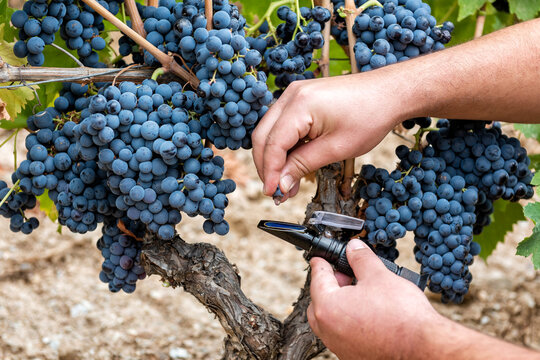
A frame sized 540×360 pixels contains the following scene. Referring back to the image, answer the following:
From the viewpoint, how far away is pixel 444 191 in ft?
3.81

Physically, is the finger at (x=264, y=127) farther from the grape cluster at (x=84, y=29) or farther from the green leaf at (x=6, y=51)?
the green leaf at (x=6, y=51)

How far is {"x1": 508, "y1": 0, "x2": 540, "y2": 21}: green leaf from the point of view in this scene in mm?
1440

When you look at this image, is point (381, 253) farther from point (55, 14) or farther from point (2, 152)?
point (2, 152)

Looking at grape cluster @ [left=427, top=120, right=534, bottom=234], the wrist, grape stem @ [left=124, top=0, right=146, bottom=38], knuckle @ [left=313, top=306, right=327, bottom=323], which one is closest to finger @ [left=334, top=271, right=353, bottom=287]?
knuckle @ [left=313, top=306, right=327, bottom=323]

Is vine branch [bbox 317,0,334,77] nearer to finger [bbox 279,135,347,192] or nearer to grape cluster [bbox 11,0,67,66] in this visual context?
finger [bbox 279,135,347,192]

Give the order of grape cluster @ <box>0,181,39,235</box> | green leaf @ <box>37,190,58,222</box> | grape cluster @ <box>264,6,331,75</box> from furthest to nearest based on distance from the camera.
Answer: green leaf @ <box>37,190,58,222</box>
grape cluster @ <box>0,181,39,235</box>
grape cluster @ <box>264,6,331,75</box>

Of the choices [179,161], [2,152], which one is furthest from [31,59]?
[2,152]

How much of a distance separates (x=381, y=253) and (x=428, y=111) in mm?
337

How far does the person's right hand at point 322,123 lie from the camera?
0.96m

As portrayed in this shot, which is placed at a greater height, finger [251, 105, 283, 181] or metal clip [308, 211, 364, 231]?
finger [251, 105, 283, 181]

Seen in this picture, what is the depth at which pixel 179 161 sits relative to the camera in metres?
1.02

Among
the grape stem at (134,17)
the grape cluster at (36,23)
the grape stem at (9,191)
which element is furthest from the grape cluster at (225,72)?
the grape stem at (9,191)

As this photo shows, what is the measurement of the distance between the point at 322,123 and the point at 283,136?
0.24 feet

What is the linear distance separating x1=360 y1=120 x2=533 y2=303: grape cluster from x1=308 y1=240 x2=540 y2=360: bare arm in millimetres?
169
